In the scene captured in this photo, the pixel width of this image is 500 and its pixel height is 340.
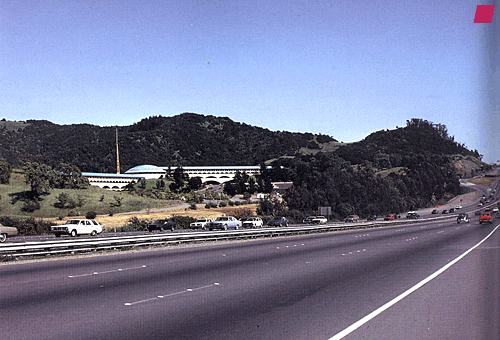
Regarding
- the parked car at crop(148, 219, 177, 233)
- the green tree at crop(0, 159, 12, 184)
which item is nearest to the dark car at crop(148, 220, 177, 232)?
the parked car at crop(148, 219, 177, 233)

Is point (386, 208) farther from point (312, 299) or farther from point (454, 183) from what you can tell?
point (312, 299)

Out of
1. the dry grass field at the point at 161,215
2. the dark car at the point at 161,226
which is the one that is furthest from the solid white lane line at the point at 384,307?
the dry grass field at the point at 161,215

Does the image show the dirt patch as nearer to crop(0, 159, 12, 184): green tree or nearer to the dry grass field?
the dry grass field

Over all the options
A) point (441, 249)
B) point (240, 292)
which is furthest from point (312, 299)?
point (441, 249)

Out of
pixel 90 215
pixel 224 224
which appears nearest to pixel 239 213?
pixel 90 215

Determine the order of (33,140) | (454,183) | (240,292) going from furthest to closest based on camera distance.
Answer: (33,140), (454,183), (240,292)

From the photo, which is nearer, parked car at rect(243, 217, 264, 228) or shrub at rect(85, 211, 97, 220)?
parked car at rect(243, 217, 264, 228)
